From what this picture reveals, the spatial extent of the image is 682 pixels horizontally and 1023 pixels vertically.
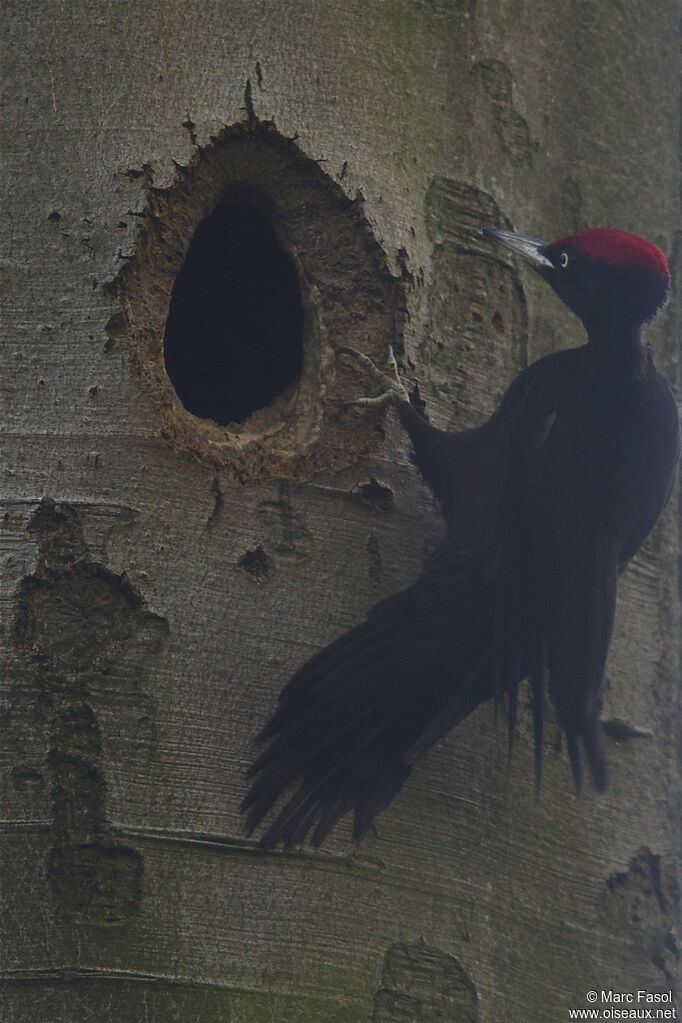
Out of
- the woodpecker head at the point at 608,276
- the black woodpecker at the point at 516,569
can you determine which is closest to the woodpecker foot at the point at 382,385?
the black woodpecker at the point at 516,569

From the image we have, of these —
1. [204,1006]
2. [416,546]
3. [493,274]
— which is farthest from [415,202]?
[204,1006]

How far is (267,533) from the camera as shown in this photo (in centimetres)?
259

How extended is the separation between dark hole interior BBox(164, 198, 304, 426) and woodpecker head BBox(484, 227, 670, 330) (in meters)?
0.61

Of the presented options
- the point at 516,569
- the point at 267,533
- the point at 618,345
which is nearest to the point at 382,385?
the point at 267,533

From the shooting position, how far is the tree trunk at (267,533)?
2.37 m

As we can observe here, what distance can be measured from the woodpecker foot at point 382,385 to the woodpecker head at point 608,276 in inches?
19.4

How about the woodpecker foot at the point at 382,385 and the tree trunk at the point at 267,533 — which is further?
the woodpecker foot at the point at 382,385

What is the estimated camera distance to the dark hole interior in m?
3.06

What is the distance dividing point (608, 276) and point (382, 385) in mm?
732

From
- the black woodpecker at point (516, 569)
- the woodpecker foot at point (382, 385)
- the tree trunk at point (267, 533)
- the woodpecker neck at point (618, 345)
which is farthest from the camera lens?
the woodpecker neck at point (618, 345)

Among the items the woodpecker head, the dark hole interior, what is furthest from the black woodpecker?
the dark hole interior

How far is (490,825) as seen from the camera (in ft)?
8.85

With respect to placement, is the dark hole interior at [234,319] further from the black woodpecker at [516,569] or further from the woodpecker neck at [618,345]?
the woodpecker neck at [618,345]

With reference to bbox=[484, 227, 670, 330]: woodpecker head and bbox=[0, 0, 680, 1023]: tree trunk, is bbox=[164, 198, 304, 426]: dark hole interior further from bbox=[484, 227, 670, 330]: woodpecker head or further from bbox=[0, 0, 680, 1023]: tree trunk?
bbox=[484, 227, 670, 330]: woodpecker head
